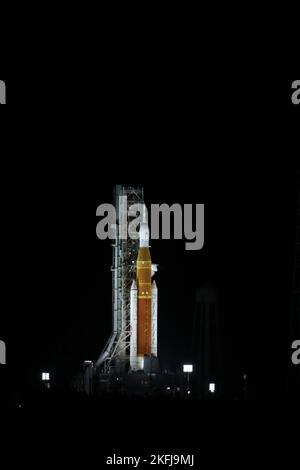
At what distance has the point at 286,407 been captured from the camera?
28266 mm

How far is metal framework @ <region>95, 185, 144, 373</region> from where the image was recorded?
43.9 meters

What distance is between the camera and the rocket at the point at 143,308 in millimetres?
→ 43594

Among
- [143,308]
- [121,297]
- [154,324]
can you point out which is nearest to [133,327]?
[143,308]

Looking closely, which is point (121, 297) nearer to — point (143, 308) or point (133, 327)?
point (143, 308)

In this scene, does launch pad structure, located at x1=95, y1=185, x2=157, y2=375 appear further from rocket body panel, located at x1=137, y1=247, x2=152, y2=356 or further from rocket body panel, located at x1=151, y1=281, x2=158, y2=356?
rocket body panel, located at x1=151, y1=281, x2=158, y2=356

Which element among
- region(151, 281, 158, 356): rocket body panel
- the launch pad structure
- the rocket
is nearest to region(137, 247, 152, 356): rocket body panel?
the rocket

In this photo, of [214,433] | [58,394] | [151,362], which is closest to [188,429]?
[214,433]

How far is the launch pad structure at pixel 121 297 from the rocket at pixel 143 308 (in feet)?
0.55

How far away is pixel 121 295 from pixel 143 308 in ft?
3.04

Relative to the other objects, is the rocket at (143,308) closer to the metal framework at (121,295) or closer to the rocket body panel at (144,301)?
Answer: the rocket body panel at (144,301)

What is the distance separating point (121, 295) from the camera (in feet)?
145
